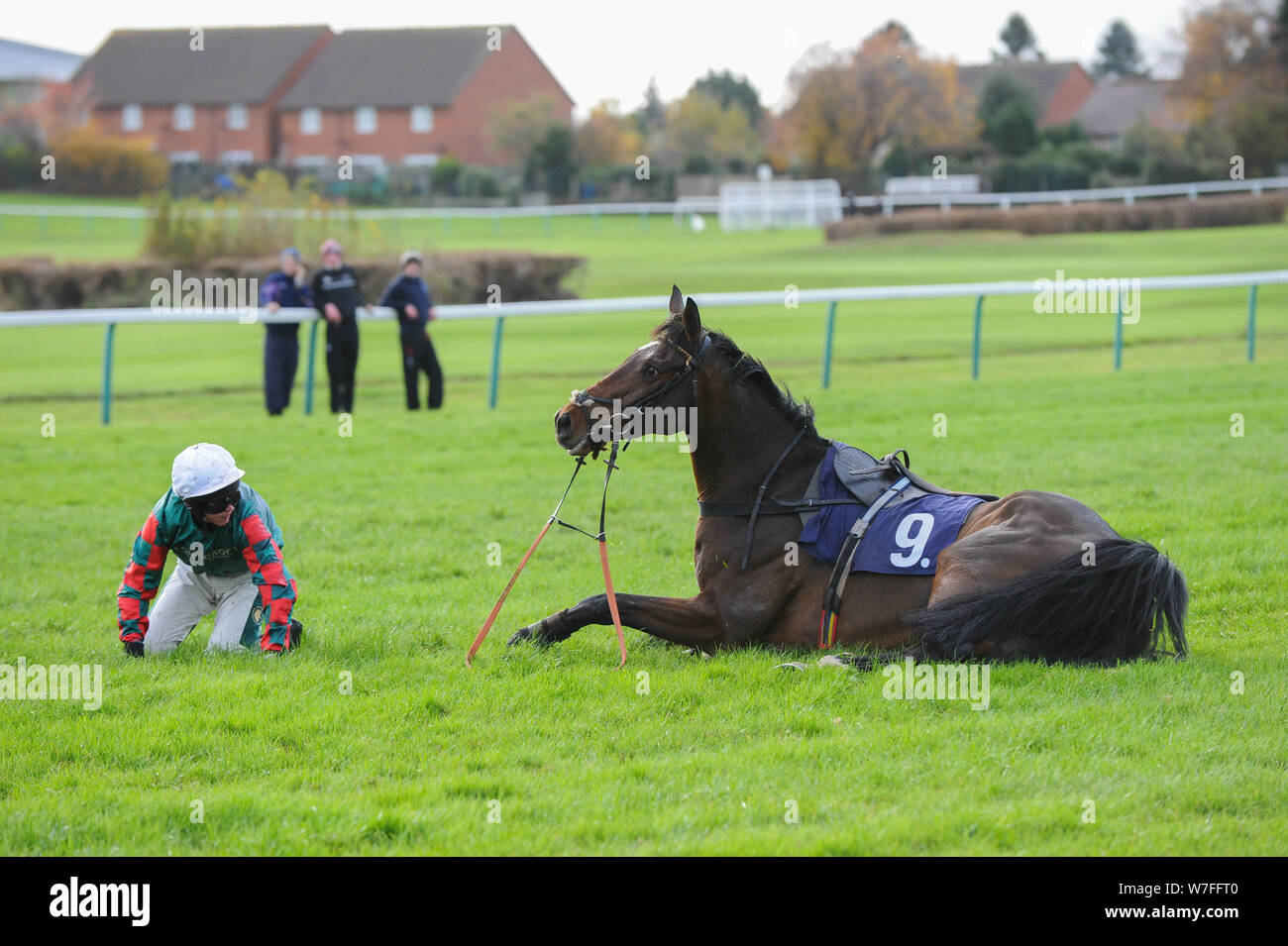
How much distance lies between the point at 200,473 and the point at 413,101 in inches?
2367

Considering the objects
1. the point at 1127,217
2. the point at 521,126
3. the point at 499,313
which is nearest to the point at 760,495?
the point at 499,313

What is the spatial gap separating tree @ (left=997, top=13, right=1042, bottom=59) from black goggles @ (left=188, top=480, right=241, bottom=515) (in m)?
102

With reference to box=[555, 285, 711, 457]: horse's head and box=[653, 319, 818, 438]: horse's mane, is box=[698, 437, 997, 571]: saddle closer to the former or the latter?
box=[653, 319, 818, 438]: horse's mane

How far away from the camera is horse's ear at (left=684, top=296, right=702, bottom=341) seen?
5296mm

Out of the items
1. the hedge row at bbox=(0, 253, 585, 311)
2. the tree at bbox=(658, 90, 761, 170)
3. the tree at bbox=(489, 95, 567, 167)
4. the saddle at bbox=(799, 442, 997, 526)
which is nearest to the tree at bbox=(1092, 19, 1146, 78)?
the tree at bbox=(658, 90, 761, 170)

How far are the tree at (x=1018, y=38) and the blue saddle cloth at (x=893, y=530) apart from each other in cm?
10071

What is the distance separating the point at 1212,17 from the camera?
50250mm

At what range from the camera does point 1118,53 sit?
109 m

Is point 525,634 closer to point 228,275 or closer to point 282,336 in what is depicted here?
point 282,336

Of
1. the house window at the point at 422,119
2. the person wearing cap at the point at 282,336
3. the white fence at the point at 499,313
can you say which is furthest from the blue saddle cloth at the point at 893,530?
the house window at the point at 422,119

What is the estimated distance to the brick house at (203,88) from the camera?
63594 millimetres

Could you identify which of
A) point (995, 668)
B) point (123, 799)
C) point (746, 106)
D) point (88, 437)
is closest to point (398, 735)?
point (123, 799)

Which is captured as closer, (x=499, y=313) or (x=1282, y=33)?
(x=499, y=313)

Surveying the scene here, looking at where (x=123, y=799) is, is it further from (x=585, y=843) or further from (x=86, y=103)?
(x=86, y=103)
